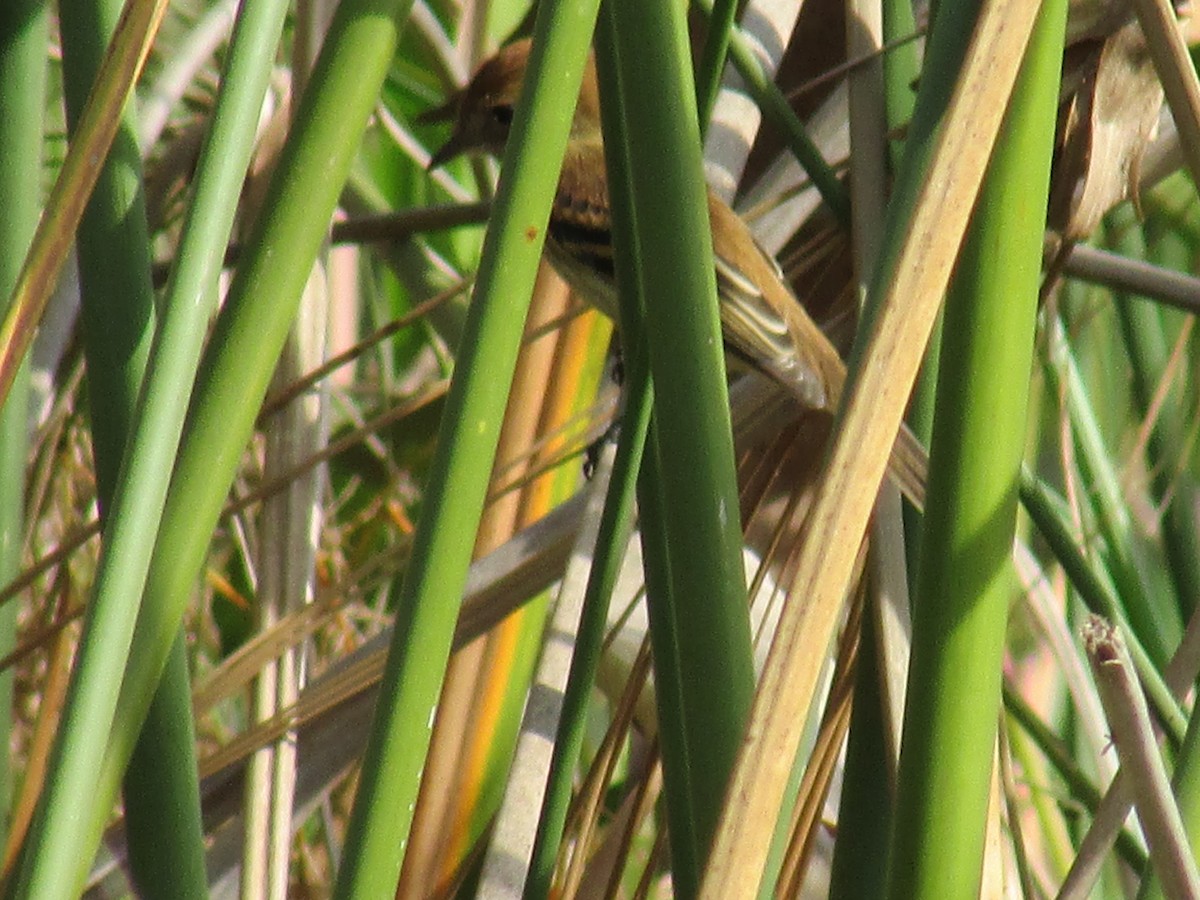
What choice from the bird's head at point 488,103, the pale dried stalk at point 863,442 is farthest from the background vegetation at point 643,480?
the bird's head at point 488,103

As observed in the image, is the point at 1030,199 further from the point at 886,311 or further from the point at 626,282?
the point at 626,282

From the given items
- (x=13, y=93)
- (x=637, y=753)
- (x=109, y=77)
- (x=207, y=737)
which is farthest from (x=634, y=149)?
(x=207, y=737)

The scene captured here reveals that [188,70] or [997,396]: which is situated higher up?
[188,70]

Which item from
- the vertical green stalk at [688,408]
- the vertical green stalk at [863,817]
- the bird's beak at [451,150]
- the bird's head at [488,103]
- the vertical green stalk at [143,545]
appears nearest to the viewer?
the vertical green stalk at [143,545]

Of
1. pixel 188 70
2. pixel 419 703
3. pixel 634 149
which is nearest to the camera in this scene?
pixel 419 703

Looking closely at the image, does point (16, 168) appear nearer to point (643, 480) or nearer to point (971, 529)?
point (643, 480)

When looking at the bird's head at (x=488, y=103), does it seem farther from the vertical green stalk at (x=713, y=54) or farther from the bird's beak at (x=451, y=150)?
the vertical green stalk at (x=713, y=54)

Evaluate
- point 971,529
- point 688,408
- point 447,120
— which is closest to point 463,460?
point 688,408
